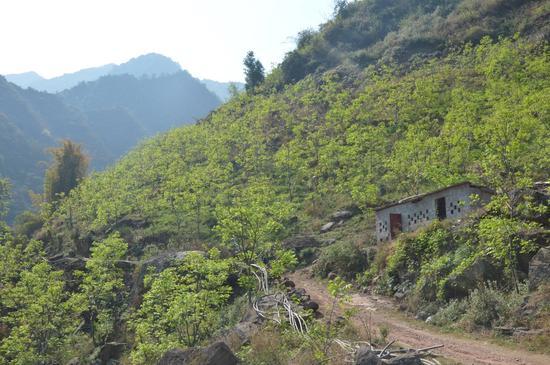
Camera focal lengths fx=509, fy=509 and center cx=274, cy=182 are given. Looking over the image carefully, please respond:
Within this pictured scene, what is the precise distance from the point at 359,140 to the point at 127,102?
17395 centimetres

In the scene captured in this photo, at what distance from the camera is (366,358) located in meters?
9.73

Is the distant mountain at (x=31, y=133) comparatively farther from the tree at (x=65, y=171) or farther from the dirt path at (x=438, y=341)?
the dirt path at (x=438, y=341)

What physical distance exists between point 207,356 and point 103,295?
50.2ft

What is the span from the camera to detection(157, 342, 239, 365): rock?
425 inches

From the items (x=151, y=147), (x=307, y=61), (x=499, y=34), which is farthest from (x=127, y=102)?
(x=499, y=34)

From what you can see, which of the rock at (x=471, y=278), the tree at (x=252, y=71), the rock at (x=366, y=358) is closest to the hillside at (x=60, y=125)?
the tree at (x=252, y=71)

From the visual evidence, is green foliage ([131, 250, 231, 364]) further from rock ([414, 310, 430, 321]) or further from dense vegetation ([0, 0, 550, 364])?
rock ([414, 310, 430, 321])

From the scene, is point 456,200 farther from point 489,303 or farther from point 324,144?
point 324,144

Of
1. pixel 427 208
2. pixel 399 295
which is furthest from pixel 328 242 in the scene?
pixel 399 295

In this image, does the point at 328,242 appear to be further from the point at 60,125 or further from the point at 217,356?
the point at 60,125

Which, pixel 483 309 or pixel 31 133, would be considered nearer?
pixel 483 309

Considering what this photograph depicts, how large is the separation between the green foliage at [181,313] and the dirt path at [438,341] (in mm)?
3846

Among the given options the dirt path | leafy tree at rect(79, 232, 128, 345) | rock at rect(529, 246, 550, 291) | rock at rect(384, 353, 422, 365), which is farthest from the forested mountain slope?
rock at rect(384, 353, 422, 365)

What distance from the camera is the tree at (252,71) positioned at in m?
82.5
